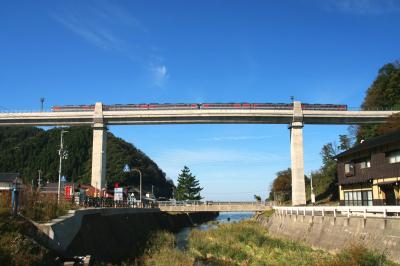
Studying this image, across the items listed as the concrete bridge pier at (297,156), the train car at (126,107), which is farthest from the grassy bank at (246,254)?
the train car at (126,107)

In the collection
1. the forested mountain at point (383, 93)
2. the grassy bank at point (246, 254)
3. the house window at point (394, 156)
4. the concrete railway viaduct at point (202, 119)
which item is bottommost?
the grassy bank at point (246, 254)

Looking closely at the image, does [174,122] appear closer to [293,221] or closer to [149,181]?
[293,221]

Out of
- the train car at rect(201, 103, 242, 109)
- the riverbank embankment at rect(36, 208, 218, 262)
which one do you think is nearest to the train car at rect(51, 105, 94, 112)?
the train car at rect(201, 103, 242, 109)

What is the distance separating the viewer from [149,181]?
547 ft

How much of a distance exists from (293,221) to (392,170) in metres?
9.51

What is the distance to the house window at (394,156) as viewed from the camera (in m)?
36.0

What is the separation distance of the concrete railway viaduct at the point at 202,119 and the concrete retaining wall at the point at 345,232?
26.4m

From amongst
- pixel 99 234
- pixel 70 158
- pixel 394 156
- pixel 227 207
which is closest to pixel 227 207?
pixel 227 207

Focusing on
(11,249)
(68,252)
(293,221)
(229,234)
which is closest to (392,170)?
(293,221)

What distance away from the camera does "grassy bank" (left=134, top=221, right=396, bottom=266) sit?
17766 mm

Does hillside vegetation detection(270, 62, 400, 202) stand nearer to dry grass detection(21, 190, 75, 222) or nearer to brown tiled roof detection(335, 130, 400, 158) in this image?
brown tiled roof detection(335, 130, 400, 158)

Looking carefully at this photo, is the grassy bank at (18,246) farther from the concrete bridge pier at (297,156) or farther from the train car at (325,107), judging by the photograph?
the train car at (325,107)

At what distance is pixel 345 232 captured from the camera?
82.5 ft

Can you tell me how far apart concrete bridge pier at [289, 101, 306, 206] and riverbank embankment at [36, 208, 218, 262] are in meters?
25.7
